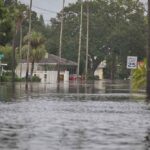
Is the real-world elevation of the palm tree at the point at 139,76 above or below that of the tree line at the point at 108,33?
below

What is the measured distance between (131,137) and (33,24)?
151 meters

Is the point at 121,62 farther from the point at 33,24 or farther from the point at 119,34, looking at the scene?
the point at 33,24

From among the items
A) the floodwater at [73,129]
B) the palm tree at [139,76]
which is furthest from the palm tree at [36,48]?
the floodwater at [73,129]

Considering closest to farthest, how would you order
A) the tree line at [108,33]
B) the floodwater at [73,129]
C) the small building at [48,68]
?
the floodwater at [73,129] → the small building at [48,68] → the tree line at [108,33]

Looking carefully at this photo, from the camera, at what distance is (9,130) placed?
16.3m

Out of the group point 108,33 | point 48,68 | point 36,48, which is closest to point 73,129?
point 36,48

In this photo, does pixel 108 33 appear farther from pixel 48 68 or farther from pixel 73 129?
pixel 73 129

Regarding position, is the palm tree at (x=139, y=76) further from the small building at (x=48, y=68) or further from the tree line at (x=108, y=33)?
the tree line at (x=108, y=33)

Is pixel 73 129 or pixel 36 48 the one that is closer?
pixel 73 129

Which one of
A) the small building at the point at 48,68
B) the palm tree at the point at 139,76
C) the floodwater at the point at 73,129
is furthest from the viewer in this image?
the small building at the point at 48,68

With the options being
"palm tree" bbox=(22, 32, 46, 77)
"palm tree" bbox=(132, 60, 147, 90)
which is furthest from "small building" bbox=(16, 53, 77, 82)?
"palm tree" bbox=(132, 60, 147, 90)

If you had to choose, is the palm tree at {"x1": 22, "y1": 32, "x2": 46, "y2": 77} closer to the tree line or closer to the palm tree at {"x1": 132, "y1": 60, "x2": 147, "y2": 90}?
the tree line

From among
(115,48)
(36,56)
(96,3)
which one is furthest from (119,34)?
(36,56)

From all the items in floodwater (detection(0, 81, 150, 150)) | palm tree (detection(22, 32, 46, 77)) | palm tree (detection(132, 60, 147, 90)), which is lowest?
floodwater (detection(0, 81, 150, 150))
